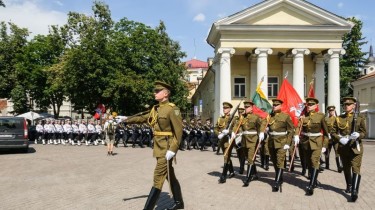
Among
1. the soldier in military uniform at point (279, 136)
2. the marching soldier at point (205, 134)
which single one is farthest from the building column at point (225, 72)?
the soldier in military uniform at point (279, 136)

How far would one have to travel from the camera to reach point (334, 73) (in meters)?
33.8

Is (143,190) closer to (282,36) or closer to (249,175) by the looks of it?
(249,175)

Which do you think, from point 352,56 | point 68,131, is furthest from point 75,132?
point 352,56

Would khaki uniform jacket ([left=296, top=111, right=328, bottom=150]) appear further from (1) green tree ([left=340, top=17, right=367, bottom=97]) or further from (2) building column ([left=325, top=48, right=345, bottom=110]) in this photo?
(1) green tree ([left=340, top=17, right=367, bottom=97])

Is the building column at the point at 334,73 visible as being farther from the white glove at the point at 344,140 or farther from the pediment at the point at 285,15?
the white glove at the point at 344,140

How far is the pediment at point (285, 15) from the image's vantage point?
33.2 m

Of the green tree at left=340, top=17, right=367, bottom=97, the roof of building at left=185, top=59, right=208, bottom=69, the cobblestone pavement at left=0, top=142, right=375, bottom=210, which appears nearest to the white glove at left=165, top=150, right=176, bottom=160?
the cobblestone pavement at left=0, top=142, right=375, bottom=210

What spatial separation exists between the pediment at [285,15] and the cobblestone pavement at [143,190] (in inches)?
835

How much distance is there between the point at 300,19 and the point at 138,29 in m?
16.8

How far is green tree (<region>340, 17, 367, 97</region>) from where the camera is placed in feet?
162

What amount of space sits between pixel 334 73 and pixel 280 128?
1018 inches

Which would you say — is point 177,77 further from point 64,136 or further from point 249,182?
point 249,182

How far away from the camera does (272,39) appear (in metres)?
33.2

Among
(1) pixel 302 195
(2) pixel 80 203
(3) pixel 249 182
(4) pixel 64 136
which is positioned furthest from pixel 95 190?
(4) pixel 64 136
